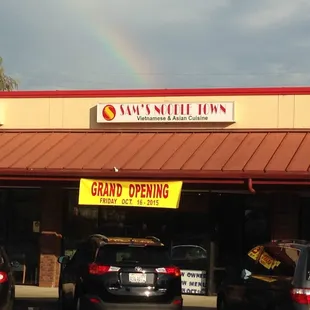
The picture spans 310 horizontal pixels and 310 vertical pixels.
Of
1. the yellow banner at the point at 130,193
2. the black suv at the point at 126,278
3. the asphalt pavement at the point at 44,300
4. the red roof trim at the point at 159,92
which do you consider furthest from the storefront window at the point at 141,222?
the black suv at the point at 126,278

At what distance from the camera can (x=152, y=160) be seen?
17.2m

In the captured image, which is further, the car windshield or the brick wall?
the brick wall

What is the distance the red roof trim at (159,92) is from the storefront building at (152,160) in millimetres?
29

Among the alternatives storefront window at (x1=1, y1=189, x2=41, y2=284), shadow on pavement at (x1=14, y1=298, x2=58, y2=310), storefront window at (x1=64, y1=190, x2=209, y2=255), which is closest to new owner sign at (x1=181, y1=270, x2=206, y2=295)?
storefront window at (x1=64, y1=190, x2=209, y2=255)

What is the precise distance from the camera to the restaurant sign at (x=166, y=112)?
1853 cm

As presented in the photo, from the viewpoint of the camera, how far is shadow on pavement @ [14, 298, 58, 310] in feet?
47.4

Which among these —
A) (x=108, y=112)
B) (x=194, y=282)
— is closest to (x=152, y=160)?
(x=108, y=112)

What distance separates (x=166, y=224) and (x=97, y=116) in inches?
145

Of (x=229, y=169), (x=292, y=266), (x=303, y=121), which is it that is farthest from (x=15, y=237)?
(x=292, y=266)

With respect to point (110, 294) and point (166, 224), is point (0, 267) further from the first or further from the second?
point (166, 224)

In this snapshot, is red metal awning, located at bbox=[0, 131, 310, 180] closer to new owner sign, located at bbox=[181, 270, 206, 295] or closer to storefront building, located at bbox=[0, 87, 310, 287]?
storefront building, located at bbox=[0, 87, 310, 287]

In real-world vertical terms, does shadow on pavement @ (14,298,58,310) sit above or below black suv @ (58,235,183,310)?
below

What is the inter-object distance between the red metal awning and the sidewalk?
9.84 ft

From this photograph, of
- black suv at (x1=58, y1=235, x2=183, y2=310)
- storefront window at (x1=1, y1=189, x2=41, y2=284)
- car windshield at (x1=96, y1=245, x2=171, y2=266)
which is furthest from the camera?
storefront window at (x1=1, y1=189, x2=41, y2=284)
